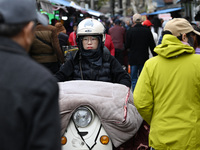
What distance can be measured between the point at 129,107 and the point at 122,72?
841mm

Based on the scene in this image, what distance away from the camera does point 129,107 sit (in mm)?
3535

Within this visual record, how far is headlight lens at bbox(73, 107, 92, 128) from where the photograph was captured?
331 cm

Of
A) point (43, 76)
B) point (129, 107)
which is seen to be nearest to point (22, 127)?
point (43, 76)

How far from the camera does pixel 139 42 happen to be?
28.5 ft

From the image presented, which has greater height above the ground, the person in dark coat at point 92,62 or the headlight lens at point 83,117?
the person in dark coat at point 92,62

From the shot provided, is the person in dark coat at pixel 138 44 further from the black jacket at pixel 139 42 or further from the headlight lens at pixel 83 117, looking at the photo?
the headlight lens at pixel 83 117

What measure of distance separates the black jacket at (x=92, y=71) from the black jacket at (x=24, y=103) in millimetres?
2643

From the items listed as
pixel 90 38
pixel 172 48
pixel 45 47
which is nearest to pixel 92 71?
pixel 90 38

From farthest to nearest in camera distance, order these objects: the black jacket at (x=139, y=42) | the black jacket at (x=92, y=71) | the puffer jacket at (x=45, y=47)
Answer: the black jacket at (x=139, y=42) → the puffer jacket at (x=45, y=47) → the black jacket at (x=92, y=71)

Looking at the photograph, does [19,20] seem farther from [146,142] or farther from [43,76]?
[146,142]

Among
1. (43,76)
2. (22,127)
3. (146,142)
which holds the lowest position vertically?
(146,142)

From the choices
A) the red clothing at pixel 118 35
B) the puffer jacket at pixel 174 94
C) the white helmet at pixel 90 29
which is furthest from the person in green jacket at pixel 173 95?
the red clothing at pixel 118 35

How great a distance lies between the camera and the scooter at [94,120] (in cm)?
328

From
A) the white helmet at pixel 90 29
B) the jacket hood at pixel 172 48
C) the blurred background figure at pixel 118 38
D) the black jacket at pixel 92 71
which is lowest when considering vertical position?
the blurred background figure at pixel 118 38
